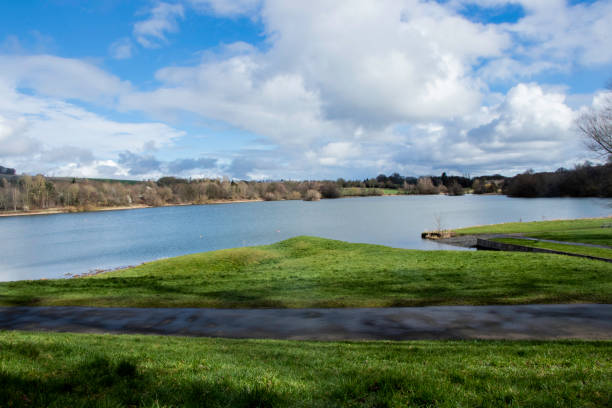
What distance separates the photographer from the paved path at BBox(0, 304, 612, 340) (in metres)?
7.89

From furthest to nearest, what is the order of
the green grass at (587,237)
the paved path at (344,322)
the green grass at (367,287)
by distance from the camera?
the green grass at (587,237)
the green grass at (367,287)
the paved path at (344,322)

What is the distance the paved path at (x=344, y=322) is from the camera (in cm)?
789

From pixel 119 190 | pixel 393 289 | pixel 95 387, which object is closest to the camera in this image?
pixel 95 387

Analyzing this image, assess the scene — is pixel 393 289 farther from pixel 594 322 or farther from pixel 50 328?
pixel 50 328

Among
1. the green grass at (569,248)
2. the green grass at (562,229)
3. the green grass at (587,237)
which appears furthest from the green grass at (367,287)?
the green grass at (562,229)

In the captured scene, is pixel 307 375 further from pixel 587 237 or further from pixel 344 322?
pixel 587 237

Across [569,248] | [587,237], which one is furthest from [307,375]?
[587,237]

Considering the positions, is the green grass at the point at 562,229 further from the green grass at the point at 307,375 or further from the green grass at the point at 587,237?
the green grass at the point at 307,375

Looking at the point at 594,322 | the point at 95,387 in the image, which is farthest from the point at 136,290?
the point at 594,322

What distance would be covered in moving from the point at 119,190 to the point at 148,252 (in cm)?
13716

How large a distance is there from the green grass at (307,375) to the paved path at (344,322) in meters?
1.31

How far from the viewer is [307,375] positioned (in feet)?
15.8

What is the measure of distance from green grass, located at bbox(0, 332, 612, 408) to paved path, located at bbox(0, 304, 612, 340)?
131 cm

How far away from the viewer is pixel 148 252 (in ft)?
133
